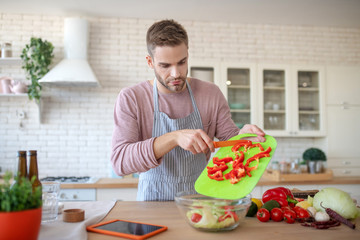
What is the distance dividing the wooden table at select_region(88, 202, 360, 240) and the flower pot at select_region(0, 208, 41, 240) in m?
0.23

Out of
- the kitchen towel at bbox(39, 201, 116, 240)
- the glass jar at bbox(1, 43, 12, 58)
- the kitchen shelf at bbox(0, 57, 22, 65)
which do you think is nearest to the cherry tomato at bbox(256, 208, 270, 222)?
the kitchen towel at bbox(39, 201, 116, 240)

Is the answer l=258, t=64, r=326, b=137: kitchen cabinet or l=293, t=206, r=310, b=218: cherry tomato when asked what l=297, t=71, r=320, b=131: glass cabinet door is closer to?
l=258, t=64, r=326, b=137: kitchen cabinet

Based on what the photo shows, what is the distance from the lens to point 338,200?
1.32 m

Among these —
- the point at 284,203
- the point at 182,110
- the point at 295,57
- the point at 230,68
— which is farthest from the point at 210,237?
the point at 295,57

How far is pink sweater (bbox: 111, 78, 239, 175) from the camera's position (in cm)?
157

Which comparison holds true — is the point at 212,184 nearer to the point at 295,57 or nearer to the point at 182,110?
the point at 182,110

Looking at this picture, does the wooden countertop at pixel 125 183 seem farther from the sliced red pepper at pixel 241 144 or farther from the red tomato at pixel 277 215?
the red tomato at pixel 277 215

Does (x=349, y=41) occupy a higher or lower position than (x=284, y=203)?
higher

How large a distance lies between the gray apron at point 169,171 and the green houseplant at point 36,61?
2.33 metres

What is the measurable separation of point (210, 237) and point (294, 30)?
3.92 metres

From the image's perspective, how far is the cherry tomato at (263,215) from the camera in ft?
4.20

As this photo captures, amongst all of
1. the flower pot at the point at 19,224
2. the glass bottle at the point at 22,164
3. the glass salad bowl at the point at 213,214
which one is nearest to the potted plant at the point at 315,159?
the glass salad bowl at the point at 213,214

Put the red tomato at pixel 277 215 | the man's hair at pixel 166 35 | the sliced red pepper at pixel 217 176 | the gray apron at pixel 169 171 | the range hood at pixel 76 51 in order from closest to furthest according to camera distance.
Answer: the red tomato at pixel 277 215 → the sliced red pepper at pixel 217 176 → the man's hair at pixel 166 35 → the gray apron at pixel 169 171 → the range hood at pixel 76 51

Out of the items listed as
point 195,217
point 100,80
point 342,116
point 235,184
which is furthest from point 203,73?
point 195,217
